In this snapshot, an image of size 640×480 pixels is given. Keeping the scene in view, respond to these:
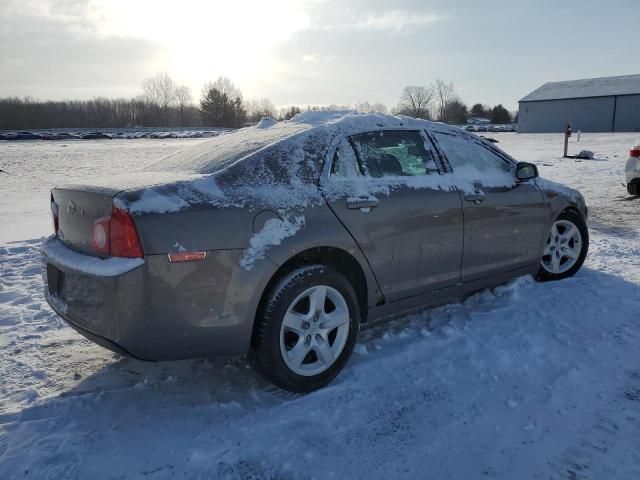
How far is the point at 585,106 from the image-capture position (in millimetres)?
64062

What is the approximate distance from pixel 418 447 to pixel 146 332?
1.49 m

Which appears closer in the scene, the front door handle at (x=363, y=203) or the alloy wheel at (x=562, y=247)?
the front door handle at (x=363, y=203)

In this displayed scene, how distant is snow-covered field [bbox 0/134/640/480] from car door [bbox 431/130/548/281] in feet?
1.44

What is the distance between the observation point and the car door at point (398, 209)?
3.15m

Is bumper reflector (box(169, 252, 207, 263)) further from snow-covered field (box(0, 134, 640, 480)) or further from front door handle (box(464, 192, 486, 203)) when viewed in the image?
front door handle (box(464, 192, 486, 203))

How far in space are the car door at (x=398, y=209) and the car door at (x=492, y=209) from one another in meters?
0.14

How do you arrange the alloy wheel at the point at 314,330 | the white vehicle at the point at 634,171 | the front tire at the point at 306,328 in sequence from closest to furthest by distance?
the front tire at the point at 306,328 → the alloy wheel at the point at 314,330 → the white vehicle at the point at 634,171

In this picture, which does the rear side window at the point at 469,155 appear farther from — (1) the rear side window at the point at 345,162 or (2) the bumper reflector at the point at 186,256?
(2) the bumper reflector at the point at 186,256

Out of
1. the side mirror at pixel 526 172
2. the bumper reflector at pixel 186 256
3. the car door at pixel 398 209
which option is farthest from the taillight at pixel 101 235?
the side mirror at pixel 526 172

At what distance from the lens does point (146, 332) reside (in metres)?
2.53

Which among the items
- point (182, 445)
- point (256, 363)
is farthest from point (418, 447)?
point (182, 445)

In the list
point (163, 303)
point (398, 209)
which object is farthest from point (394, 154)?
point (163, 303)

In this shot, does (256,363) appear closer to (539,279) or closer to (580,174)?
(539,279)

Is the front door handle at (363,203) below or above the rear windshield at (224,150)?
below
